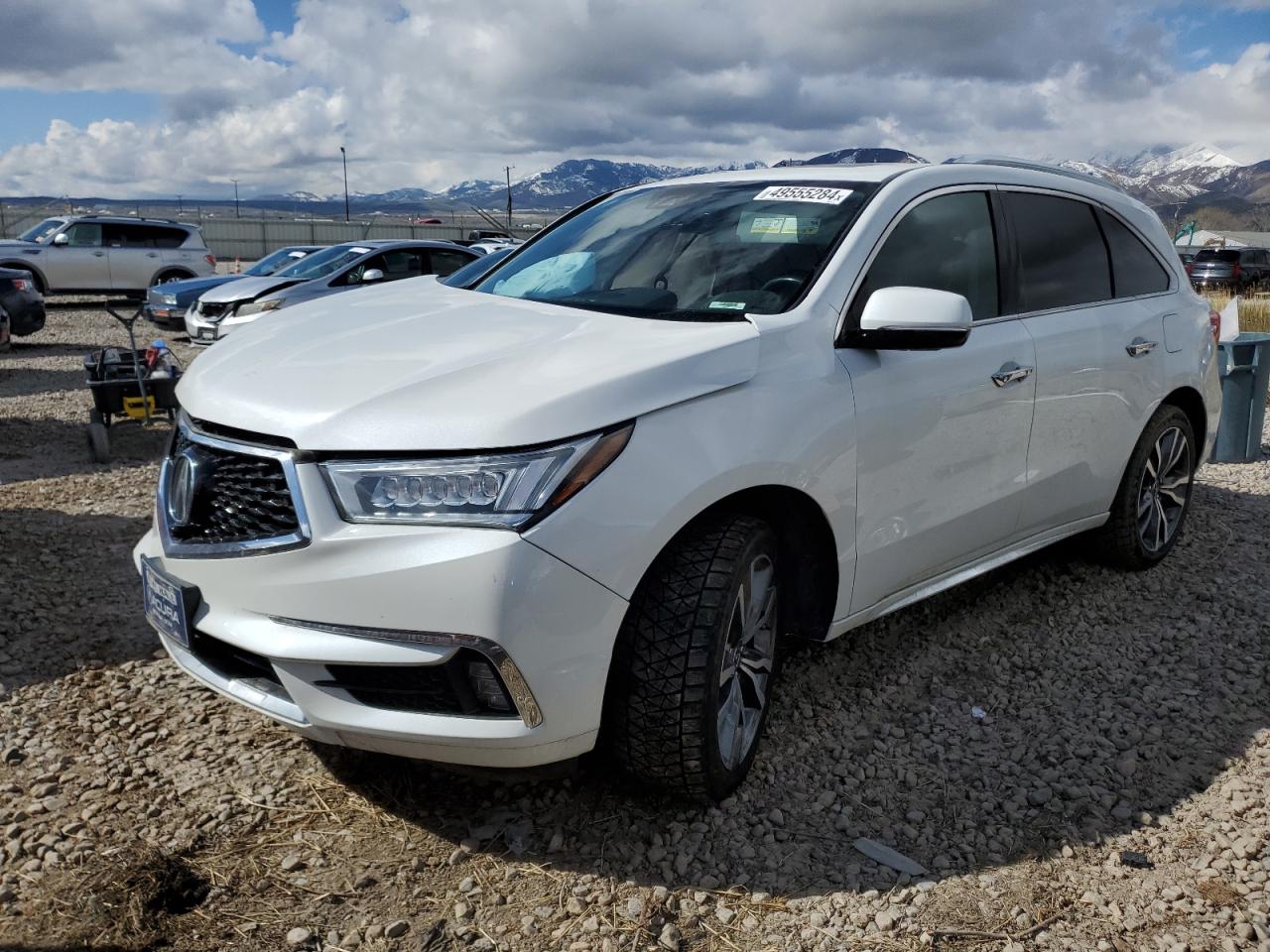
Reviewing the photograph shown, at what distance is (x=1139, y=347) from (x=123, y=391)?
6351 millimetres

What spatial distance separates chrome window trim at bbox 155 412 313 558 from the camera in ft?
7.89

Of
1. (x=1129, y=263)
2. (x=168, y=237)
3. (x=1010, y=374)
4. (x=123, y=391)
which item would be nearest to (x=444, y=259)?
(x=123, y=391)

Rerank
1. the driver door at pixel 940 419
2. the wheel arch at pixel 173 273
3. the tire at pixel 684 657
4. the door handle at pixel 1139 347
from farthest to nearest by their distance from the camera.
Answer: the wheel arch at pixel 173 273, the door handle at pixel 1139 347, the driver door at pixel 940 419, the tire at pixel 684 657

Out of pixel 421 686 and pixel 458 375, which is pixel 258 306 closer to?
pixel 458 375

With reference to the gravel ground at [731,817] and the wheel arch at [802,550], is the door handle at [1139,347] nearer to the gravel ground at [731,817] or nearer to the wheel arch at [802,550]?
the gravel ground at [731,817]

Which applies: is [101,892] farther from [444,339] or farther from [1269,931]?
[1269,931]

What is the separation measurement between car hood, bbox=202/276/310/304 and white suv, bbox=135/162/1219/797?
30.0 ft

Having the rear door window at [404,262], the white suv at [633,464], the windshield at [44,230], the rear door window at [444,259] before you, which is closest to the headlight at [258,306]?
the rear door window at [404,262]

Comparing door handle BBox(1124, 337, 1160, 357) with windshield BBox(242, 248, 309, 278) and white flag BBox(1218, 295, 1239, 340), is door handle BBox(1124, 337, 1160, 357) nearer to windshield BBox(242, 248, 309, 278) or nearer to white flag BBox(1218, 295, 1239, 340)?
white flag BBox(1218, 295, 1239, 340)

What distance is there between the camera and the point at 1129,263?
14.8ft

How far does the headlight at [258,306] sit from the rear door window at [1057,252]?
9683 millimetres

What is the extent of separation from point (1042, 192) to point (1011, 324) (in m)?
0.73

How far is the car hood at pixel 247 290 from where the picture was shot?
12336mm

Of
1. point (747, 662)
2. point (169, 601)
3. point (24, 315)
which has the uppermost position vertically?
point (24, 315)
